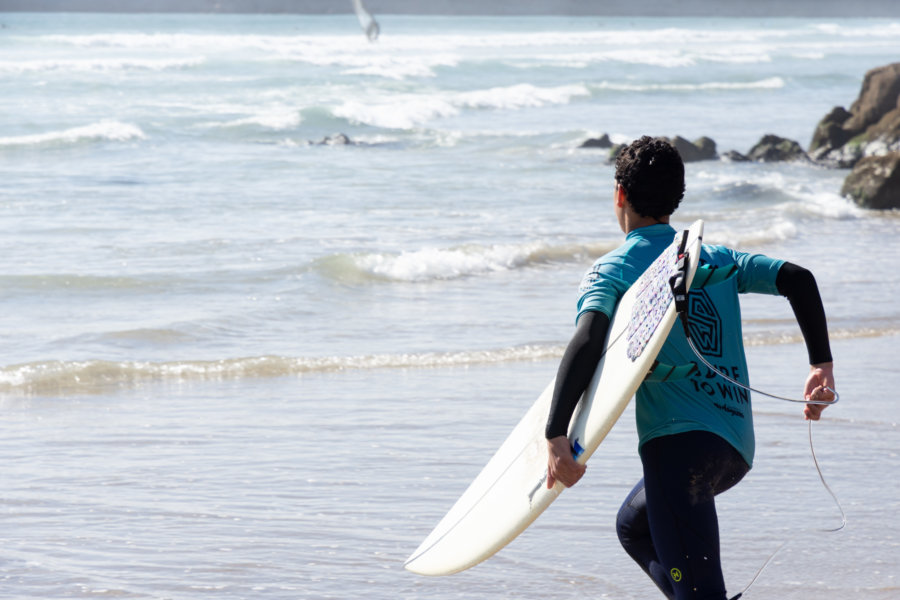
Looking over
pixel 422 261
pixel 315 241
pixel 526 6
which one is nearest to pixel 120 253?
pixel 315 241

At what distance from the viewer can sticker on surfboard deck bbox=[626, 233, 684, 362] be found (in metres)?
2.14

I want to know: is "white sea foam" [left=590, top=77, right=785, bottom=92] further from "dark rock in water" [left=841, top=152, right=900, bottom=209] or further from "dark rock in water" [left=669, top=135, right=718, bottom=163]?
"dark rock in water" [left=841, top=152, right=900, bottom=209]

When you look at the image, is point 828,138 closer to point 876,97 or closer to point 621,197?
point 876,97

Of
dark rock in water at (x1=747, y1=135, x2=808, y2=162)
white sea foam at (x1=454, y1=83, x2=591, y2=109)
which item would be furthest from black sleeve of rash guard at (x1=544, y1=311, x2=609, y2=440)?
white sea foam at (x1=454, y1=83, x2=591, y2=109)

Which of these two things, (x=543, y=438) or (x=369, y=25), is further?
(x=369, y=25)

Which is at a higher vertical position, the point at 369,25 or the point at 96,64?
the point at 369,25

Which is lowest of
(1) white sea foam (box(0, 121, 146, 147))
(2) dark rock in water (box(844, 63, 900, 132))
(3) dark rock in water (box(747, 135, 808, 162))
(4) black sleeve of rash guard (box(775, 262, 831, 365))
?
(1) white sea foam (box(0, 121, 146, 147))

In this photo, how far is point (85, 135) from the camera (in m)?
22.5

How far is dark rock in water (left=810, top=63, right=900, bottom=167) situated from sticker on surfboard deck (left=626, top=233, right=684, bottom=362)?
19121 millimetres

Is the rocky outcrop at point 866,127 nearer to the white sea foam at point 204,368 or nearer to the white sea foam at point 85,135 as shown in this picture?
the white sea foam at point 85,135

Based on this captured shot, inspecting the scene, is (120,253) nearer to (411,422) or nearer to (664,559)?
(411,422)

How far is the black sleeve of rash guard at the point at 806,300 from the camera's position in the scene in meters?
2.33

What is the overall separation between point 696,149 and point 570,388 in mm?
19305

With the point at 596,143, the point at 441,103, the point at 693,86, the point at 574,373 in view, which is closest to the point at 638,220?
the point at 574,373
